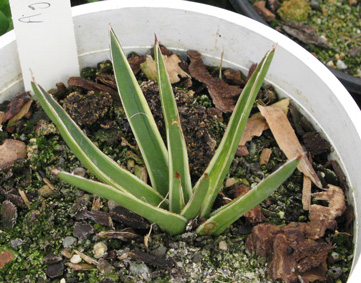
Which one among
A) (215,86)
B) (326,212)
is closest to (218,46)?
(215,86)

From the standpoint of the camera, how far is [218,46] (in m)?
1.45

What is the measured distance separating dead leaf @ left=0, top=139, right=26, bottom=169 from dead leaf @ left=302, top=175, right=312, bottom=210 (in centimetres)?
76

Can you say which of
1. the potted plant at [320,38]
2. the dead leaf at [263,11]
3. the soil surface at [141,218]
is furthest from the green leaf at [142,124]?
the dead leaf at [263,11]

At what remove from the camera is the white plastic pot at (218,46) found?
4.06 feet

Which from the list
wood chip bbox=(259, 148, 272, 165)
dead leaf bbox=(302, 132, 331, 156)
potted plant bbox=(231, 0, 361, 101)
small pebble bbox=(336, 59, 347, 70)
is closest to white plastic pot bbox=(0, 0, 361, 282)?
dead leaf bbox=(302, 132, 331, 156)

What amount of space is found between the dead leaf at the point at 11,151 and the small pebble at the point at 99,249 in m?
0.35

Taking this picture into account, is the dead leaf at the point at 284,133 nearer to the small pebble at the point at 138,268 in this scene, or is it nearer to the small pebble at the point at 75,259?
the small pebble at the point at 138,268

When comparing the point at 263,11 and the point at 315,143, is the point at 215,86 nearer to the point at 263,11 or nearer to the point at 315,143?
the point at 315,143

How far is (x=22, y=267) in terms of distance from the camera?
110 centimetres

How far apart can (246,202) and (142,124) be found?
331 mm

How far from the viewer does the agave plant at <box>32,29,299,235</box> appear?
910mm

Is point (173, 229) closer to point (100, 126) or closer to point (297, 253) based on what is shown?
point (297, 253)

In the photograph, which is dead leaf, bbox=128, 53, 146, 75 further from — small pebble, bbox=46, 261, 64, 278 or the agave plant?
small pebble, bbox=46, 261, 64, 278

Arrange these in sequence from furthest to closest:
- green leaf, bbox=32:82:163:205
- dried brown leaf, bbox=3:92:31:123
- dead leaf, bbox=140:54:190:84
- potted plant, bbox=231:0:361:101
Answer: potted plant, bbox=231:0:361:101 → dead leaf, bbox=140:54:190:84 → dried brown leaf, bbox=3:92:31:123 → green leaf, bbox=32:82:163:205
